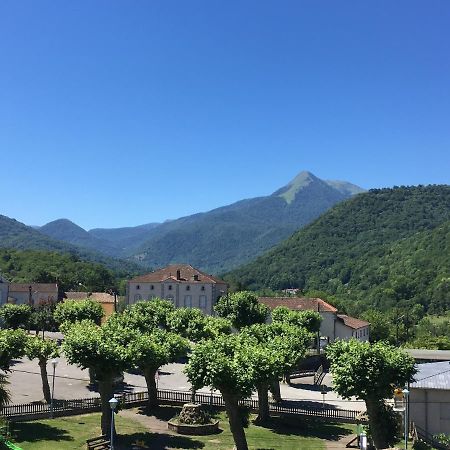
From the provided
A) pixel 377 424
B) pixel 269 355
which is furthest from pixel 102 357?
pixel 377 424

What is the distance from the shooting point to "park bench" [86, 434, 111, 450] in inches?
1149

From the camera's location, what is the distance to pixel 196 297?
316 ft

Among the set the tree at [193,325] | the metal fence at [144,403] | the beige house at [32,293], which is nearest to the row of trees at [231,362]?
the metal fence at [144,403]

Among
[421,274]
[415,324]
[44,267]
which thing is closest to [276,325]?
[415,324]

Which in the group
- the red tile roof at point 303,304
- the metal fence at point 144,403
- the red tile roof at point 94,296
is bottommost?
the metal fence at point 144,403

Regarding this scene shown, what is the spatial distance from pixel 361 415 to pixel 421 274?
130798 millimetres

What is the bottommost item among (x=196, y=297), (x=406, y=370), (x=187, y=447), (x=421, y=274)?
(x=187, y=447)

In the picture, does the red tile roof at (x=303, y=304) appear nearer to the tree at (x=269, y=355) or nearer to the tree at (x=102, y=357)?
the tree at (x=269, y=355)

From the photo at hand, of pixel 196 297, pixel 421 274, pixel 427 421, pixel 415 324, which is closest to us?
pixel 427 421

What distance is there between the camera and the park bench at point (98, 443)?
1149 inches

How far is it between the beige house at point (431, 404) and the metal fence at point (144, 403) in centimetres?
542

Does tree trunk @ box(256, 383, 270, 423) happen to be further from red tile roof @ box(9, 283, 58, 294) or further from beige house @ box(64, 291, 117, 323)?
red tile roof @ box(9, 283, 58, 294)

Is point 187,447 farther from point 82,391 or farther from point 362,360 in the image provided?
point 82,391

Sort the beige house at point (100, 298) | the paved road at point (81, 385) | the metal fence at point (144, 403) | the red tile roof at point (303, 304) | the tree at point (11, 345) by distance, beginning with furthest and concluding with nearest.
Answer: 1. the beige house at point (100, 298)
2. the red tile roof at point (303, 304)
3. the paved road at point (81, 385)
4. the metal fence at point (144, 403)
5. the tree at point (11, 345)
